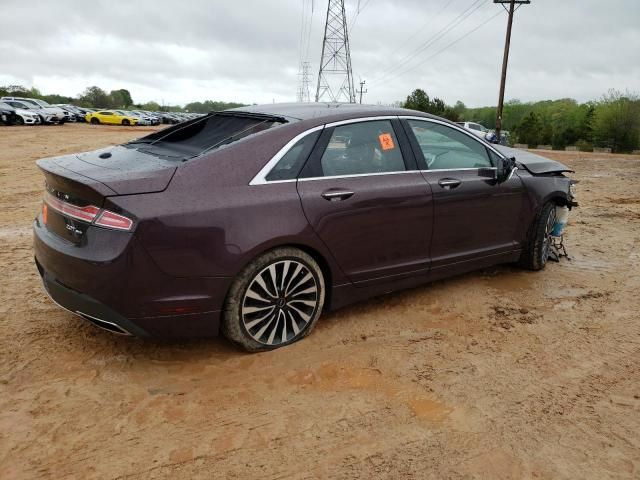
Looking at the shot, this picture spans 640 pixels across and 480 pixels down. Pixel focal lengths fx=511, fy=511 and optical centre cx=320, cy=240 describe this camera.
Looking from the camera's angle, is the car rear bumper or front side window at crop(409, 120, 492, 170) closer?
the car rear bumper

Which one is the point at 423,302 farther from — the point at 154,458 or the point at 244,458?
the point at 154,458

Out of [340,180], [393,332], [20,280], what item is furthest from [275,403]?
[20,280]

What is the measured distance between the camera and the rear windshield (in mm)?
3338

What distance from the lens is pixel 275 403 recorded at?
2.80 meters

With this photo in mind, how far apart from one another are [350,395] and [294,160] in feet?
4.94

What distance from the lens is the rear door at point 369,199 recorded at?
3.39m

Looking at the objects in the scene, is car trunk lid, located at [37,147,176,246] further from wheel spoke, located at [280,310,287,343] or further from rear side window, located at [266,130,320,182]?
wheel spoke, located at [280,310,287,343]

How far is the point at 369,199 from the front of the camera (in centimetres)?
358

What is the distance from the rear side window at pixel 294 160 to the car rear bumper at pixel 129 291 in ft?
2.45

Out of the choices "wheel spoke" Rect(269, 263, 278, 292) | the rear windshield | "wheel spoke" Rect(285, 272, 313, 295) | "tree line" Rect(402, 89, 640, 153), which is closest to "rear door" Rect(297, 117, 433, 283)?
"wheel spoke" Rect(285, 272, 313, 295)

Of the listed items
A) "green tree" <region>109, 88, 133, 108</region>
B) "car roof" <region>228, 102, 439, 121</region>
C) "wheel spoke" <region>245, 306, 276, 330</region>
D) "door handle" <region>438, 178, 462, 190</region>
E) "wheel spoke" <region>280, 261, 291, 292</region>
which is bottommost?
"wheel spoke" <region>245, 306, 276, 330</region>

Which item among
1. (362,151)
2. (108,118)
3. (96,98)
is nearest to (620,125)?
(108,118)

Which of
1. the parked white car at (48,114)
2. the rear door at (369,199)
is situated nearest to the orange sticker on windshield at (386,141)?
the rear door at (369,199)

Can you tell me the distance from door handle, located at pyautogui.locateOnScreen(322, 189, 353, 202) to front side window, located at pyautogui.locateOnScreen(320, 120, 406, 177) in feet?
0.43
